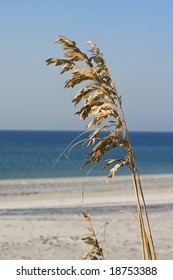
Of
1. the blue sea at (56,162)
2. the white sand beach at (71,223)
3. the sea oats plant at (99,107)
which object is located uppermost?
the blue sea at (56,162)

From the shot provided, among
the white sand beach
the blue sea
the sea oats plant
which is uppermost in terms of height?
the blue sea

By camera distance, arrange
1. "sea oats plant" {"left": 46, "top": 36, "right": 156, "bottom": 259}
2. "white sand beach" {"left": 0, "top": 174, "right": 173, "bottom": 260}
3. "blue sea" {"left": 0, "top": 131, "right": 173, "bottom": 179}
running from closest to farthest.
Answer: "sea oats plant" {"left": 46, "top": 36, "right": 156, "bottom": 259} < "white sand beach" {"left": 0, "top": 174, "right": 173, "bottom": 260} < "blue sea" {"left": 0, "top": 131, "right": 173, "bottom": 179}

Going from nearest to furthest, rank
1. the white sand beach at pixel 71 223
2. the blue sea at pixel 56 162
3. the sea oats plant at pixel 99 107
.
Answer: the sea oats plant at pixel 99 107 → the white sand beach at pixel 71 223 → the blue sea at pixel 56 162

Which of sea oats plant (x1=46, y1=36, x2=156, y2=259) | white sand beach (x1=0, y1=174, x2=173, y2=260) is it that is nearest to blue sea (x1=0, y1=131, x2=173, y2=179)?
sea oats plant (x1=46, y1=36, x2=156, y2=259)

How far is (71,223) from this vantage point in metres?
11.3

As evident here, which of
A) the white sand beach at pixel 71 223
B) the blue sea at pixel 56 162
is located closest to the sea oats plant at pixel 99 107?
the blue sea at pixel 56 162

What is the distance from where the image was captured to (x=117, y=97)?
209cm

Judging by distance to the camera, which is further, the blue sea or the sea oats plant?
the blue sea

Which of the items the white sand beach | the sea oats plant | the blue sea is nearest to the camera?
the sea oats plant

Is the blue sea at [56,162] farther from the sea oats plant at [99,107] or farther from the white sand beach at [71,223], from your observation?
the white sand beach at [71,223]

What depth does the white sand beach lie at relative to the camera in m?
9.05

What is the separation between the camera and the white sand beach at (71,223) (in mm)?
9055

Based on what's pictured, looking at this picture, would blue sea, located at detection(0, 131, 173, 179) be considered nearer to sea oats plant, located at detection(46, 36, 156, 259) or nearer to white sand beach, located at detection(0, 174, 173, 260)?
sea oats plant, located at detection(46, 36, 156, 259)
